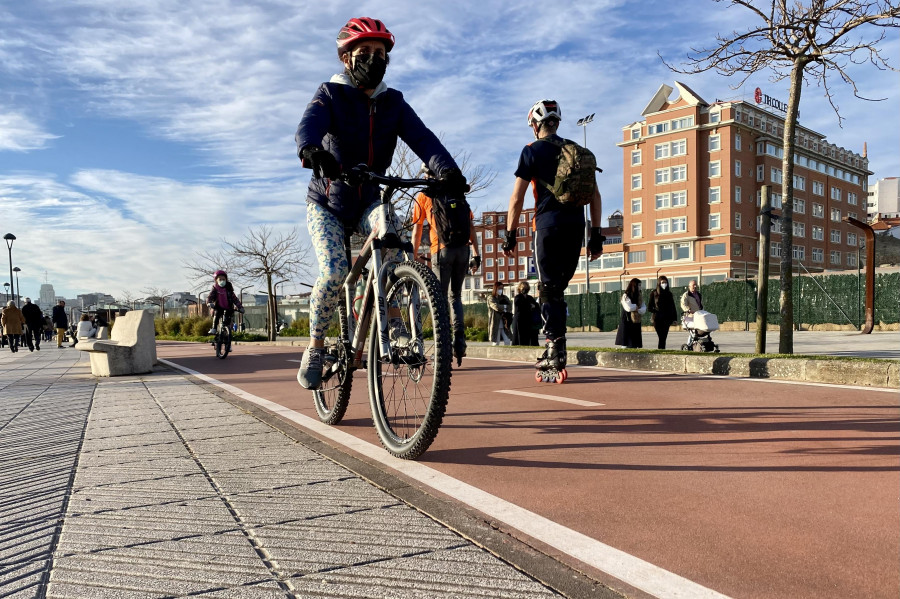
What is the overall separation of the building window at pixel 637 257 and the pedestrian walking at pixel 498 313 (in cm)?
6112

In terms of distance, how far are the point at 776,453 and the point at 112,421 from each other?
452cm

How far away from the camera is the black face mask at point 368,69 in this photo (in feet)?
12.8

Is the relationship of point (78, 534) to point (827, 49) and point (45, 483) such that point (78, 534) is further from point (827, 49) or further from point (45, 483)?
point (827, 49)

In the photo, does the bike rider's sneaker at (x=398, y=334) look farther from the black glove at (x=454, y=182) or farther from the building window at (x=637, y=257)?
the building window at (x=637, y=257)

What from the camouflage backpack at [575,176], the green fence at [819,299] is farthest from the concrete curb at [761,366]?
the green fence at [819,299]

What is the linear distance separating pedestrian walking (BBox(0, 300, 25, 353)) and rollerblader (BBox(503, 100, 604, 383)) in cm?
2255

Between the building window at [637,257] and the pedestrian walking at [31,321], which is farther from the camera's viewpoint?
the building window at [637,257]

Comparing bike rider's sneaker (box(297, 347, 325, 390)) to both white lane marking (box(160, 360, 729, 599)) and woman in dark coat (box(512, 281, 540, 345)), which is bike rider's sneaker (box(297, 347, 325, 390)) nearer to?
white lane marking (box(160, 360, 729, 599))

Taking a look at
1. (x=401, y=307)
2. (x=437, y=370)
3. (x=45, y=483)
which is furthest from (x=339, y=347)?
(x=45, y=483)

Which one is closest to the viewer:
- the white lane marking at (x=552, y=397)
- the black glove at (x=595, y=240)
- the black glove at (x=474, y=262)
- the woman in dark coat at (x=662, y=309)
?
the white lane marking at (x=552, y=397)

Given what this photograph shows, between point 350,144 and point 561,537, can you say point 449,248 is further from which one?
point 561,537

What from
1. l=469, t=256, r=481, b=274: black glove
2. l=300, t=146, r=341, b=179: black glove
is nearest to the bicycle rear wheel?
l=300, t=146, r=341, b=179: black glove

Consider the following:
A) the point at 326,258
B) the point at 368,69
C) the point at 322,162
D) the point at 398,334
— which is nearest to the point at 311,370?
the point at 326,258

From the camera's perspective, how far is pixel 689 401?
5.21m
